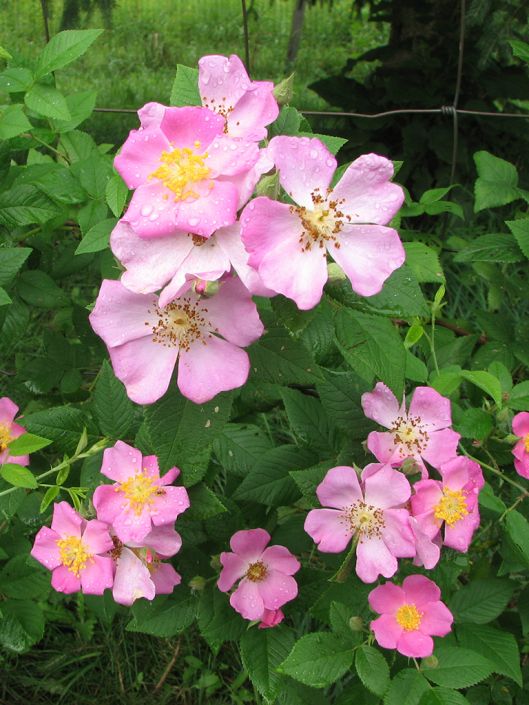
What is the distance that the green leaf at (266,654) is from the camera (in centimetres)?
106

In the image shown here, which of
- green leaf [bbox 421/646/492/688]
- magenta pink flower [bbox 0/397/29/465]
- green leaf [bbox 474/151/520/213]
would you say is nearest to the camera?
green leaf [bbox 421/646/492/688]

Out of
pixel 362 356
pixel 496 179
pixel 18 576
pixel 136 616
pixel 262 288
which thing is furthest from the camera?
pixel 496 179

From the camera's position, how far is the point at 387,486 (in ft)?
3.05

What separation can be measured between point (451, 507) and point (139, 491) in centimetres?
38

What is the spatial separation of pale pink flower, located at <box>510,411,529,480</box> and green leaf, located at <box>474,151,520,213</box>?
656 mm

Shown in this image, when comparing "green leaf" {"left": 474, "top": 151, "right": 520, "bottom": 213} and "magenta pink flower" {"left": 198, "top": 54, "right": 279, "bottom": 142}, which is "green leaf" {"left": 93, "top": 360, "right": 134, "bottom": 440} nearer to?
"magenta pink flower" {"left": 198, "top": 54, "right": 279, "bottom": 142}

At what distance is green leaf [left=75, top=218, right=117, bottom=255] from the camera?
44.6 inches

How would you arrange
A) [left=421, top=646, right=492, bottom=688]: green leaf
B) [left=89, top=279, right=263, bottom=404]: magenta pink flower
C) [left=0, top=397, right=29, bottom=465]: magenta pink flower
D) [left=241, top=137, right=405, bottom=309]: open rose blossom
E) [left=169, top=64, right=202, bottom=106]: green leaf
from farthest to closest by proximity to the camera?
[left=0, top=397, right=29, bottom=465]: magenta pink flower, [left=421, top=646, right=492, bottom=688]: green leaf, [left=169, top=64, right=202, bottom=106]: green leaf, [left=89, top=279, right=263, bottom=404]: magenta pink flower, [left=241, top=137, right=405, bottom=309]: open rose blossom

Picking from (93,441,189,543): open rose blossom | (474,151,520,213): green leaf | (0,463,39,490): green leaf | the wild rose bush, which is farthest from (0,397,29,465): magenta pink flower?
(474,151,520,213): green leaf

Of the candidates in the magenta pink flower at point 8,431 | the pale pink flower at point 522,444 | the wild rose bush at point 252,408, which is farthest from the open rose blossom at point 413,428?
the magenta pink flower at point 8,431

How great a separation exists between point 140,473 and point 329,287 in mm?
371

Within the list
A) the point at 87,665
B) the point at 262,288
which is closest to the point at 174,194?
the point at 262,288

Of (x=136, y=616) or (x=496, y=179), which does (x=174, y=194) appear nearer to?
(x=136, y=616)

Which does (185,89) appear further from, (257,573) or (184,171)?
(257,573)
